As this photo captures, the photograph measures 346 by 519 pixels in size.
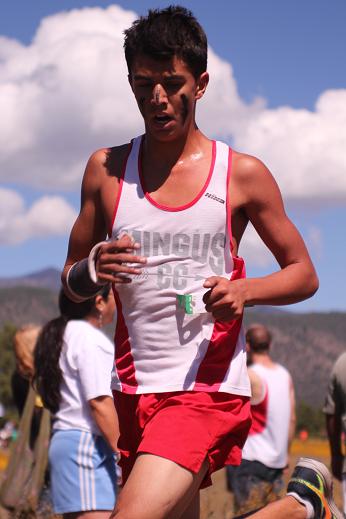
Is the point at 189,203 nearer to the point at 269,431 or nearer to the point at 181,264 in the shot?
the point at 181,264

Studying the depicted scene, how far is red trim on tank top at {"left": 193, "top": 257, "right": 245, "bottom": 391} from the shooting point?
4117 millimetres

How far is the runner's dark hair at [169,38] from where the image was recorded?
4.14 metres

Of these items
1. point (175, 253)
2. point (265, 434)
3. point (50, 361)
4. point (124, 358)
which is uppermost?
point (175, 253)

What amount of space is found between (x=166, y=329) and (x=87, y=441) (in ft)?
7.46

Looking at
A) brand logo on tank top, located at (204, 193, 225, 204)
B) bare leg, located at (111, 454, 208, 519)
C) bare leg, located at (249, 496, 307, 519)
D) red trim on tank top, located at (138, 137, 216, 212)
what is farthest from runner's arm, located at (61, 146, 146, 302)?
bare leg, located at (249, 496, 307, 519)

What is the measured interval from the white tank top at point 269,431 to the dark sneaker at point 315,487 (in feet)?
15.0

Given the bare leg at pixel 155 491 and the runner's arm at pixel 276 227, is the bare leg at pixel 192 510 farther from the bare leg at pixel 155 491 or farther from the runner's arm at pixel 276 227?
the runner's arm at pixel 276 227

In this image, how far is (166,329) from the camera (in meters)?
4.13

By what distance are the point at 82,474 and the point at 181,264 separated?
244 centimetres

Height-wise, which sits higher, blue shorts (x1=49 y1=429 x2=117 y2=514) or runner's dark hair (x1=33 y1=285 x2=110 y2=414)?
runner's dark hair (x1=33 y1=285 x2=110 y2=414)

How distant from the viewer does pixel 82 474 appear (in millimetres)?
6176

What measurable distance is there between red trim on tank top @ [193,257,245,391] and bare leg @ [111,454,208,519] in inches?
14.9

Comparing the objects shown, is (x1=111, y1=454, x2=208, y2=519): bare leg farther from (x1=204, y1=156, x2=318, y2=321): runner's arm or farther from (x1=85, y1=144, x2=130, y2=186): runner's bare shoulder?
(x1=85, y1=144, x2=130, y2=186): runner's bare shoulder

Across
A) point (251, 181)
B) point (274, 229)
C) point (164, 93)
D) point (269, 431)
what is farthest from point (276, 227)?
point (269, 431)
